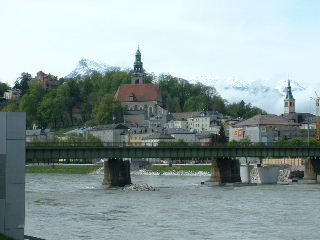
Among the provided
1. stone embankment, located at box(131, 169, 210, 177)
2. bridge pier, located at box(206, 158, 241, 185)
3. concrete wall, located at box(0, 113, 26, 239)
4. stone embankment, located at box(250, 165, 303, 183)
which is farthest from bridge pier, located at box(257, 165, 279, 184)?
concrete wall, located at box(0, 113, 26, 239)

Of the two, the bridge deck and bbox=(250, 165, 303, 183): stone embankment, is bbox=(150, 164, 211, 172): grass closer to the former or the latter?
bbox=(250, 165, 303, 183): stone embankment

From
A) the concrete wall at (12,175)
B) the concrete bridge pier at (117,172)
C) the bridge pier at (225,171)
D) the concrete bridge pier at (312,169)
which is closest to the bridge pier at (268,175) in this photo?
the concrete bridge pier at (312,169)

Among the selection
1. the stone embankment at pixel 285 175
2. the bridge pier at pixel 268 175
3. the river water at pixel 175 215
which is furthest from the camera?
the stone embankment at pixel 285 175

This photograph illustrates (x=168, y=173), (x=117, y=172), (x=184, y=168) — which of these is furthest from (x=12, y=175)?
(x=184, y=168)

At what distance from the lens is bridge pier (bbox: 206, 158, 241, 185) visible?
122m

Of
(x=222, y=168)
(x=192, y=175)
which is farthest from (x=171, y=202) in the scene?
(x=192, y=175)

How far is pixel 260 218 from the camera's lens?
6512 cm

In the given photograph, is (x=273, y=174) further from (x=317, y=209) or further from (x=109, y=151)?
(x=317, y=209)

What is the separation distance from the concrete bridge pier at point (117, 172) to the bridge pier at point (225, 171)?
12.4 m

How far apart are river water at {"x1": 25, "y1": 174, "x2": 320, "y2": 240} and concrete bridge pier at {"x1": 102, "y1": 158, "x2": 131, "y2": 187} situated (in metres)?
16.1

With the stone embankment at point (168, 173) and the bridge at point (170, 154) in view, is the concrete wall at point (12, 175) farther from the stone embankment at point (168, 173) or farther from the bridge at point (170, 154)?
the stone embankment at point (168, 173)

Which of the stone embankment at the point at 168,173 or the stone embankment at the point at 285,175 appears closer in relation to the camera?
→ the stone embankment at the point at 285,175

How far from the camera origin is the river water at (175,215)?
180 feet

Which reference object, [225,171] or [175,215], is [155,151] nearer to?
[225,171]
